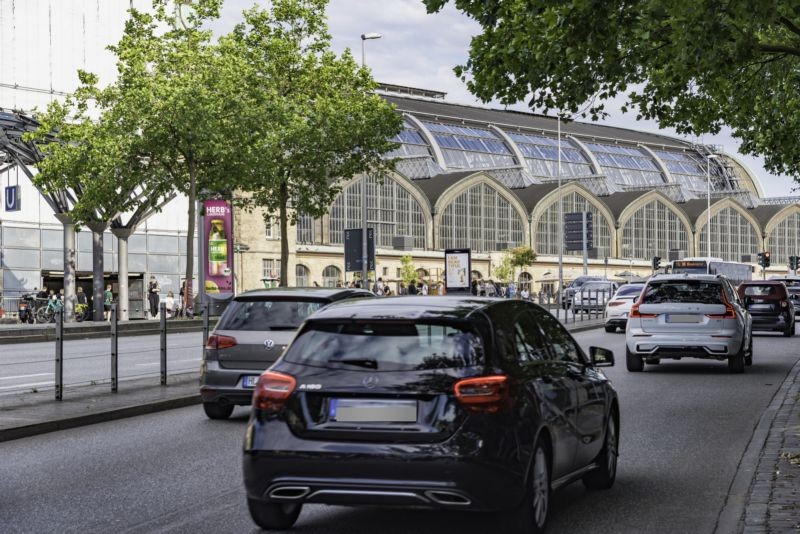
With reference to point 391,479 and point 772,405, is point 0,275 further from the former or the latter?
point 391,479

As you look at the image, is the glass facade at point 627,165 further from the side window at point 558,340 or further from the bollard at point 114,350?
the side window at point 558,340

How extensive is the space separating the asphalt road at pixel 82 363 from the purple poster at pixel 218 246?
10.2m

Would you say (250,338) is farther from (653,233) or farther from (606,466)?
(653,233)

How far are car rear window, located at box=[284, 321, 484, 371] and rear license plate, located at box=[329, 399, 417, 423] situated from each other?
20 cm

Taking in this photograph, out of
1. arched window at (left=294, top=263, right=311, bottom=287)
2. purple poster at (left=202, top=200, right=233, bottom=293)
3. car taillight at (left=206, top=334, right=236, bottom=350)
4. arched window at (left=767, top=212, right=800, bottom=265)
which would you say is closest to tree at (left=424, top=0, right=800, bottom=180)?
car taillight at (left=206, top=334, right=236, bottom=350)

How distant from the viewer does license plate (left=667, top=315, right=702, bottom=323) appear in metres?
19.3

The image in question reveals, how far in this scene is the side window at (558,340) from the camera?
769 cm

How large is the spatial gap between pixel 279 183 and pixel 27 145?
10813 millimetres

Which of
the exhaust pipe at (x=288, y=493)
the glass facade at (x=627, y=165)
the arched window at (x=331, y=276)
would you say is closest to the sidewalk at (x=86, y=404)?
the exhaust pipe at (x=288, y=493)

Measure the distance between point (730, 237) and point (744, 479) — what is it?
122 metres

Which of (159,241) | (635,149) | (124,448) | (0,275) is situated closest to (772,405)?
(124,448)

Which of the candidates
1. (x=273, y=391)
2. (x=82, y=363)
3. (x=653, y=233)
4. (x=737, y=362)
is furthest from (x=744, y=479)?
(x=653, y=233)

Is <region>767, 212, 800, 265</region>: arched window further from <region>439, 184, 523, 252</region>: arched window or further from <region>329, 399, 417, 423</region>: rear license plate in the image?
<region>329, 399, 417, 423</region>: rear license plate

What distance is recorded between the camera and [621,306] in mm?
36688
